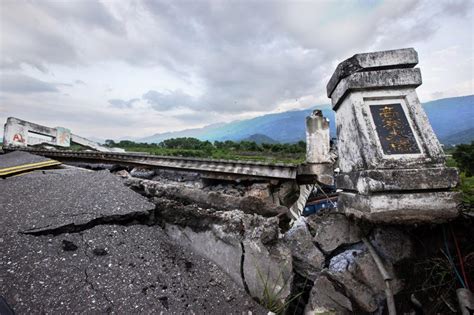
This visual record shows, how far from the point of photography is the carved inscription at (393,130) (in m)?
2.08

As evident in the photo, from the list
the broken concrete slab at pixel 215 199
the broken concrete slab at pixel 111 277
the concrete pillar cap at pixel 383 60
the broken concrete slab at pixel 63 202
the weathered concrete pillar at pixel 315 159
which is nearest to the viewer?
the broken concrete slab at pixel 111 277

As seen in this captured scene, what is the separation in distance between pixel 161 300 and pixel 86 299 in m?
0.47

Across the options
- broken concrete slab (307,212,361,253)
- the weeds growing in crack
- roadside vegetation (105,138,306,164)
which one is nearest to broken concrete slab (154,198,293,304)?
the weeds growing in crack

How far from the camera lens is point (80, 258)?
5.72ft

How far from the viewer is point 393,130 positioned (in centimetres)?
214

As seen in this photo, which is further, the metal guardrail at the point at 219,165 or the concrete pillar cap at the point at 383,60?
the metal guardrail at the point at 219,165

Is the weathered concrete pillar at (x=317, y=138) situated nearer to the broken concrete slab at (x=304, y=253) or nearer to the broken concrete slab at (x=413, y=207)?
the broken concrete slab at (x=304, y=253)

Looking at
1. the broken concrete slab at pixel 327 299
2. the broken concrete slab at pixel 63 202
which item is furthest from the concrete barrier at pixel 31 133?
the broken concrete slab at pixel 327 299

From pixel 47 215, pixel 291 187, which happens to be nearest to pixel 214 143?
pixel 291 187

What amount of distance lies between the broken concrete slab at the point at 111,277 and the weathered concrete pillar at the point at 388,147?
4.38 ft

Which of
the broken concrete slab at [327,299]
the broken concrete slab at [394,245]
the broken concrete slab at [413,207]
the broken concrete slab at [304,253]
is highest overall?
the broken concrete slab at [413,207]

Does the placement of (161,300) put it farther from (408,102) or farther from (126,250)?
(408,102)

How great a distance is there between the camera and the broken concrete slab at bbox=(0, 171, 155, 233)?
6.56 feet


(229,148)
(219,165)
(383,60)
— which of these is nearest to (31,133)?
(219,165)
